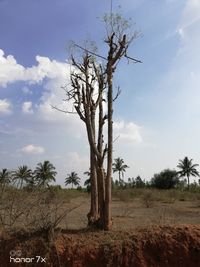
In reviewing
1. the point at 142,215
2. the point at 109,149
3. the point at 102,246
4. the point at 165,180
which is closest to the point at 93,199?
the point at 109,149

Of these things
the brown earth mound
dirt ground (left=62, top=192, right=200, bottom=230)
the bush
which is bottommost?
the brown earth mound

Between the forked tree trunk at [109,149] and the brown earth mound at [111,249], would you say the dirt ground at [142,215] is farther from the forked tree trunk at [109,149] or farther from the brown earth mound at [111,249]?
the brown earth mound at [111,249]

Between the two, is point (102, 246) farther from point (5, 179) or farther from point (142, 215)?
point (142, 215)

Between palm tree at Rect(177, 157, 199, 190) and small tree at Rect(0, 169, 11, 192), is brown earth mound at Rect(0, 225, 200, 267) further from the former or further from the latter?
palm tree at Rect(177, 157, 199, 190)

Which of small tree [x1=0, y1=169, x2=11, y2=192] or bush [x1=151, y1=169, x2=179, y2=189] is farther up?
bush [x1=151, y1=169, x2=179, y2=189]

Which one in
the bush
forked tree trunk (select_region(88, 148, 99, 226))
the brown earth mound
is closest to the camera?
the brown earth mound

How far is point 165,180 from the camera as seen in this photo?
6694cm

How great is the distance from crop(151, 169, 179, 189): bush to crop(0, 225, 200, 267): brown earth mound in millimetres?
56238

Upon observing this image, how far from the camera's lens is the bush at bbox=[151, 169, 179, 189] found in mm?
66250

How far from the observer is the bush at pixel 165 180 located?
217ft

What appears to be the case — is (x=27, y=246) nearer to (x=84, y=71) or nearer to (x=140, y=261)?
(x=140, y=261)

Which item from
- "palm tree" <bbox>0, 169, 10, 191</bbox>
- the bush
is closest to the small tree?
"palm tree" <bbox>0, 169, 10, 191</bbox>

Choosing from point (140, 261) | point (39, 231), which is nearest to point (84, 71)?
point (39, 231)

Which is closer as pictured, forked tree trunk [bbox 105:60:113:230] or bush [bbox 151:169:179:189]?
forked tree trunk [bbox 105:60:113:230]
